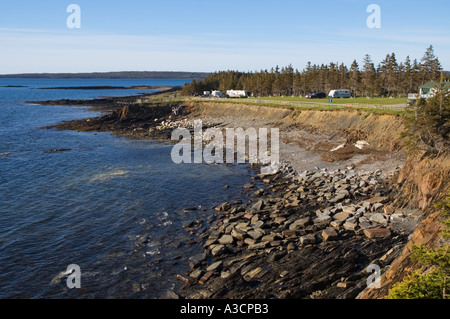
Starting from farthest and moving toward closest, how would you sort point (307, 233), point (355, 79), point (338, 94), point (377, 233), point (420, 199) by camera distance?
point (355, 79) → point (338, 94) → point (420, 199) → point (307, 233) → point (377, 233)

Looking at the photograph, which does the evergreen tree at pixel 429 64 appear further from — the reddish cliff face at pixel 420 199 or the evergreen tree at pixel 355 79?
the reddish cliff face at pixel 420 199

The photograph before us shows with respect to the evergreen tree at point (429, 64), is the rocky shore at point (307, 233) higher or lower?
lower

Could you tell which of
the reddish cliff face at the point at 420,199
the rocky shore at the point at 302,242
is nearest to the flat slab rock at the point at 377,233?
the rocky shore at the point at 302,242

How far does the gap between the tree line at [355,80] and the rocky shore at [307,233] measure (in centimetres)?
5409

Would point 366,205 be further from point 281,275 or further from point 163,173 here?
point 163,173

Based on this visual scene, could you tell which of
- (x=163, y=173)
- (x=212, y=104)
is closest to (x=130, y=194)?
(x=163, y=173)

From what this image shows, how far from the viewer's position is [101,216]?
90.6 feet

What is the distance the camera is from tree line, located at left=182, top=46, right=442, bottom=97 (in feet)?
267

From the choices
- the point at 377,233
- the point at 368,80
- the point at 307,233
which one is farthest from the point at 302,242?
the point at 368,80

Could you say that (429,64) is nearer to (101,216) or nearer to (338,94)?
(338,94)

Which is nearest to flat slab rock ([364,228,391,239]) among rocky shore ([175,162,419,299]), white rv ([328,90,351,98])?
rocky shore ([175,162,419,299])

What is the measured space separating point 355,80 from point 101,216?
251 feet

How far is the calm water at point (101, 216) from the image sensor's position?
18859 millimetres

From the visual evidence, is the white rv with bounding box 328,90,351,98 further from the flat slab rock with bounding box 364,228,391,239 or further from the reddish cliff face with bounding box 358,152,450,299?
the flat slab rock with bounding box 364,228,391,239
